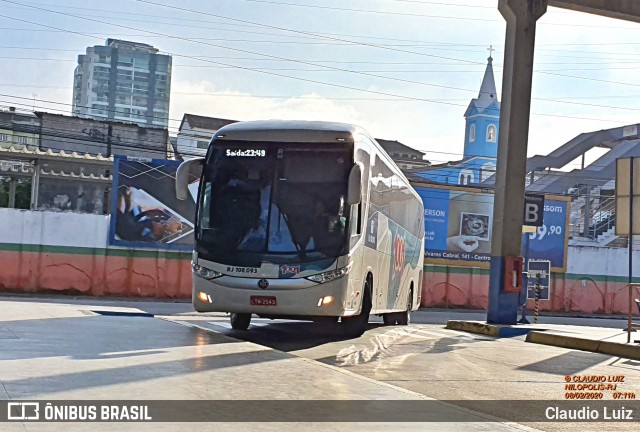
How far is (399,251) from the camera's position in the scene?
865 inches

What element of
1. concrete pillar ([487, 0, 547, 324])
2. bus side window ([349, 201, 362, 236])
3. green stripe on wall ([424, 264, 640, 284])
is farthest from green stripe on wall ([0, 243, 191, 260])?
bus side window ([349, 201, 362, 236])

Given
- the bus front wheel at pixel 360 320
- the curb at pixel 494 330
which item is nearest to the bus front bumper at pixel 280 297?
the bus front wheel at pixel 360 320

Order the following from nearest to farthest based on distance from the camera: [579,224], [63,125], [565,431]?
1. [565,431]
2. [579,224]
3. [63,125]

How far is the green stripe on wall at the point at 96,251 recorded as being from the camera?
36281 mm

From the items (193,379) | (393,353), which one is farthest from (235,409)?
(393,353)

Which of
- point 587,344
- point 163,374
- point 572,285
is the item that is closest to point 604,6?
point 587,344

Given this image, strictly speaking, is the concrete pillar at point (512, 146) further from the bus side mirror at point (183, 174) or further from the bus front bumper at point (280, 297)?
the bus side mirror at point (183, 174)

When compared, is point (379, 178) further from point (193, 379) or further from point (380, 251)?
point (193, 379)

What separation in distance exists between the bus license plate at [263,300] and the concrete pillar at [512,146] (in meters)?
8.16

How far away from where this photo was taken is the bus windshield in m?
15.1

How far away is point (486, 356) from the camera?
47.5 ft

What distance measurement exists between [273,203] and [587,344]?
6.47 metres

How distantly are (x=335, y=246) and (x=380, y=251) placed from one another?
369 centimetres

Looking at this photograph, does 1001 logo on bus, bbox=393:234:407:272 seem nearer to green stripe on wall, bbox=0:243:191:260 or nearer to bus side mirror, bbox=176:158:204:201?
bus side mirror, bbox=176:158:204:201
